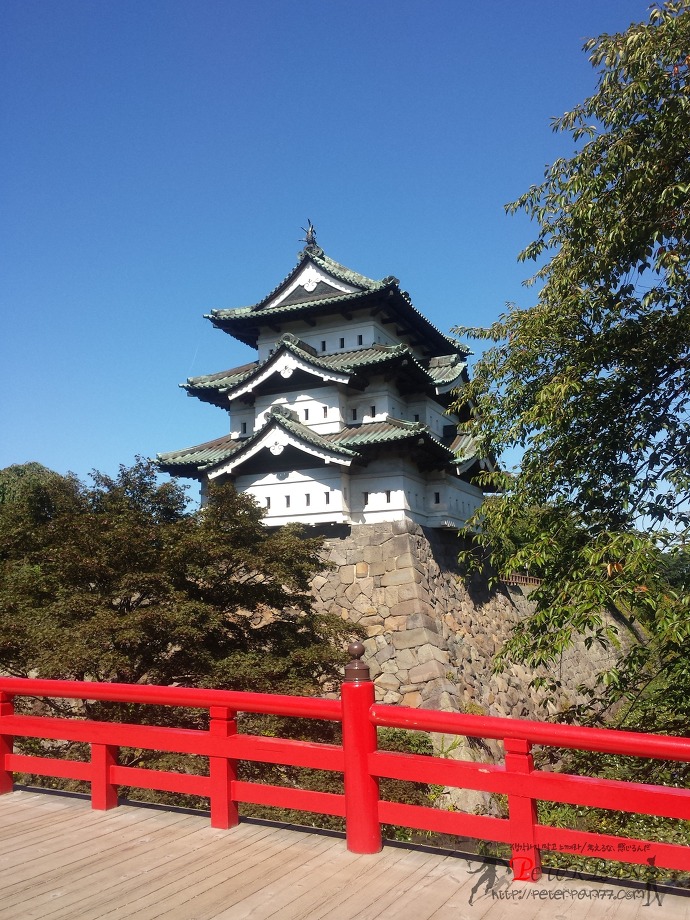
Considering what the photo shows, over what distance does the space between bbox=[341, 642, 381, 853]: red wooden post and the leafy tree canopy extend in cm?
736

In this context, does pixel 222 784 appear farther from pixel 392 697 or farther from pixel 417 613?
pixel 417 613

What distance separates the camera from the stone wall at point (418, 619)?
51.5 feet

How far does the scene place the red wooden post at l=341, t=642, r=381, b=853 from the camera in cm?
403

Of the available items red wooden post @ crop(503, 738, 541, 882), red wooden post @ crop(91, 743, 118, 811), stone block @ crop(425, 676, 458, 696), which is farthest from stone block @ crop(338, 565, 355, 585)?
red wooden post @ crop(503, 738, 541, 882)

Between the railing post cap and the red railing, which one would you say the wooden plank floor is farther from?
the railing post cap

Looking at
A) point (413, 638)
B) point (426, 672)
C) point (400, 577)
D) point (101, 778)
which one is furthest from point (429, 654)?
point (101, 778)

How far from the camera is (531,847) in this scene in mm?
3564

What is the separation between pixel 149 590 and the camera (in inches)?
463

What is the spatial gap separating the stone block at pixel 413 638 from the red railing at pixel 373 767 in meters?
11.4

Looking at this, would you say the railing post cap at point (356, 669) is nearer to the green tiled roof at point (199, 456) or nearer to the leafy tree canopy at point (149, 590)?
the leafy tree canopy at point (149, 590)

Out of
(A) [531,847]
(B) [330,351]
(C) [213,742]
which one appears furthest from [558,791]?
(B) [330,351]

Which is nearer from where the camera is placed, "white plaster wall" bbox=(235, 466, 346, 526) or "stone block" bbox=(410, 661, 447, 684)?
"stone block" bbox=(410, 661, 447, 684)

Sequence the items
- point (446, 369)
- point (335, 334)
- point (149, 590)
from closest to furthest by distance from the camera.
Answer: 1. point (149, 590)
2. point (335, 334)
3. point (446, 369)

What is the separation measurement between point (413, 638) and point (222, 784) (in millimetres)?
11916
